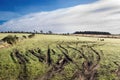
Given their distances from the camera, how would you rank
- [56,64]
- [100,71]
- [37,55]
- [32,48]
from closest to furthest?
[100,71] → [56,64] → [37,55] → [32,48]

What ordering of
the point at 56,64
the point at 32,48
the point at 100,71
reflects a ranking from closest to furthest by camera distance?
the point at 100,71
the point at 56,64
the point at 32,48

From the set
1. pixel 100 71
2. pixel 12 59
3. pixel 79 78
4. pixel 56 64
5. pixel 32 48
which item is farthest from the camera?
pixel 32 48

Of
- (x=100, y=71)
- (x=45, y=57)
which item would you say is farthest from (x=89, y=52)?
(x=100, y=71)

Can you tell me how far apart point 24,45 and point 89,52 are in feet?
60.2

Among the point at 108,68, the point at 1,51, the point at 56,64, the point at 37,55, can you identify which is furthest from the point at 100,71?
the point at 1,51

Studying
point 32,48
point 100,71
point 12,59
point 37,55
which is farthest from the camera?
point 32,48

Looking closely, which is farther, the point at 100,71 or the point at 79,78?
the point at 100,71

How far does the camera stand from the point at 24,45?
260 feet

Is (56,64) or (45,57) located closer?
(56,64)

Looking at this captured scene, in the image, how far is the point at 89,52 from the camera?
229ft

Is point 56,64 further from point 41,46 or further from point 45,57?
point 41,46

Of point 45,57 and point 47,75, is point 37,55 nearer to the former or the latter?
point 45,57

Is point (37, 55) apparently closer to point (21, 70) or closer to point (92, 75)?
point (21, 70)

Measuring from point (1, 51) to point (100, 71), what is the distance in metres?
25.7
